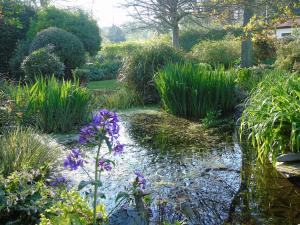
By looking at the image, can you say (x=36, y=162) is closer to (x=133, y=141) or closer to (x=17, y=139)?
(x=17, y=139)

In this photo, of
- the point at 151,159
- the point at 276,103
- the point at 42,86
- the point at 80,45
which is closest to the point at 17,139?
the point at 151,159

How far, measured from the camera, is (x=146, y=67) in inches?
356

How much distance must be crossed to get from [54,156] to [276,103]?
2618 millimetres

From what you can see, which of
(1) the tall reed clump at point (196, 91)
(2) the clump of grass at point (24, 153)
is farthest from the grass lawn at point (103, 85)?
(2) the clump of grass at point (24, 153)

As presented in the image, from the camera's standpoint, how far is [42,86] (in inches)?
249

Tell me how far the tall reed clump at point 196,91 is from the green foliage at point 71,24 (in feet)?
35.9

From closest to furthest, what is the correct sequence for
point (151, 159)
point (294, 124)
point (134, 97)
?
point (294, 124) → point (151, 159) → point (134, 97)

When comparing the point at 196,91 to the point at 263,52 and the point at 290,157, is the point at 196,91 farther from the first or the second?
the point at 263,52

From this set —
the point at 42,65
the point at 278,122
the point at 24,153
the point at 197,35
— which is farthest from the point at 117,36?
the point at 24,153

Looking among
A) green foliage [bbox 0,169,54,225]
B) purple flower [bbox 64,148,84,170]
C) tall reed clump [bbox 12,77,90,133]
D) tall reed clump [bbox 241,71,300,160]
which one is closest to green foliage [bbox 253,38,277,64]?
tall reed clump [bbox 12,77,90,133]

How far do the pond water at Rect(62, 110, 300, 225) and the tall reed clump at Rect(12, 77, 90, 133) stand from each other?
1.22 m

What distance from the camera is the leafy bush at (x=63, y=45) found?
46.8 ft

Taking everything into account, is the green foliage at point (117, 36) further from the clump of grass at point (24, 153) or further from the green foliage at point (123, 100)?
the clump of grass at point (24, 153)

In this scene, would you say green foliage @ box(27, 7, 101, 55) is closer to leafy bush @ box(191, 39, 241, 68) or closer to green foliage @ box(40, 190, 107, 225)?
leafy bush @ box(191, 39, 241, 68)
